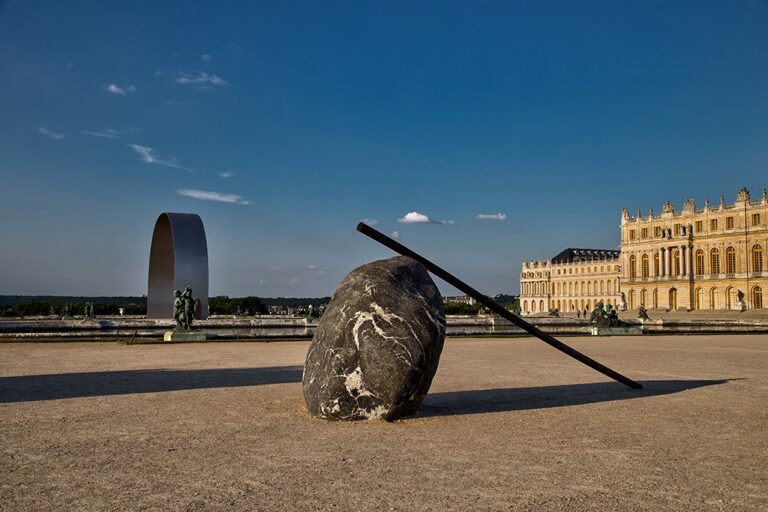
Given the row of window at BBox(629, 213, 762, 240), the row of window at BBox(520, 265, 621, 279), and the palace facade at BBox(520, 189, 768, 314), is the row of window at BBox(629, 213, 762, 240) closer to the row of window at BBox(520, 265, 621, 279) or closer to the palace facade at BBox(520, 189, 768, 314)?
the palace facade at BBox(520, 189, 768, 314)

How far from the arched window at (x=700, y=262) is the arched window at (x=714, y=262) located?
1.58 metres

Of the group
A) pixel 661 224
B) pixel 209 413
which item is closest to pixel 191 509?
pixel 209 413

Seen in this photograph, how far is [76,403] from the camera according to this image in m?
10.9

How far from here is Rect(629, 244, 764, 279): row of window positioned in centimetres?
8525

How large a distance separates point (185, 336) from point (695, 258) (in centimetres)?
8538

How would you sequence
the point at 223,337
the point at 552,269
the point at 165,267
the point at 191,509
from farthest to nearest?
the point at 552,269, the point at 165,267, the point at 223,337, the point at 191,509

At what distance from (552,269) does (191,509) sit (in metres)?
137

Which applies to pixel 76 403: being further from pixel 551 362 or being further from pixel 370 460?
pixel 551 362

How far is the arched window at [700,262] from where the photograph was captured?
9288 centimetres

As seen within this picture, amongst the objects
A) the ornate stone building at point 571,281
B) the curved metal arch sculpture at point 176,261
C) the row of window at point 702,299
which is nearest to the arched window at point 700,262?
the row of window at point 702,299

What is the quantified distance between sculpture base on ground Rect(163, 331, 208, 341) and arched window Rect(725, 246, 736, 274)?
81727mm

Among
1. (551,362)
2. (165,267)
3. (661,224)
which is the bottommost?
(551,362)

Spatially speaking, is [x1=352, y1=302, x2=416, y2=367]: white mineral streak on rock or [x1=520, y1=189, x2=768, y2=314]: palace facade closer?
[x1=352, y1=302, x2=416, y2=367]: white mineral streak on rock

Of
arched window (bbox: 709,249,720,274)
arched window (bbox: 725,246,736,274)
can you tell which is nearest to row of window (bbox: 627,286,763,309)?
arched window (bbox: 725,246,736,274)
